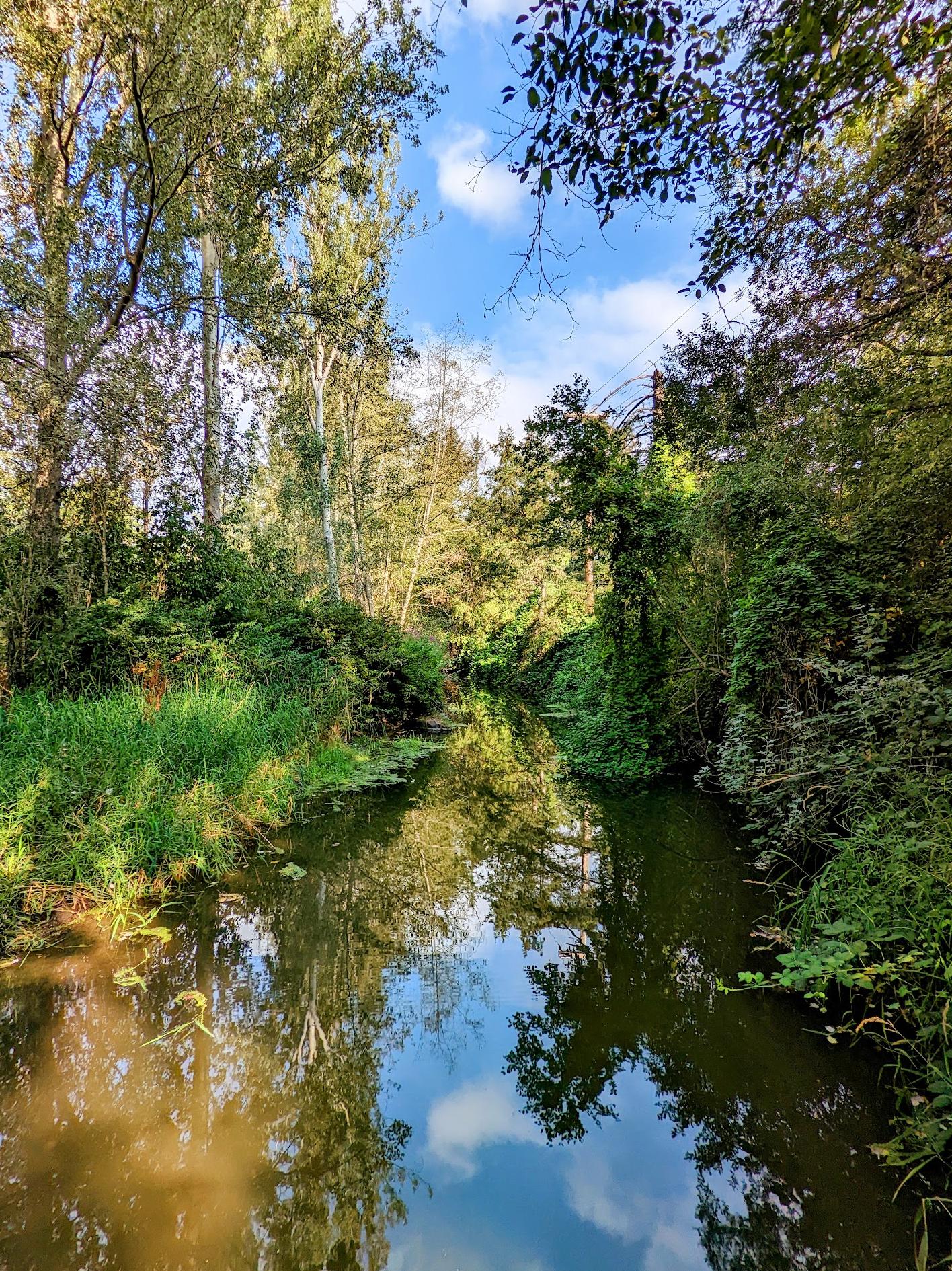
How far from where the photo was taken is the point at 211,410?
370 inches

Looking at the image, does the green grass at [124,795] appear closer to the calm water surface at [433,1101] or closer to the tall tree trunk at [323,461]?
the calm water surface at [433,1101]

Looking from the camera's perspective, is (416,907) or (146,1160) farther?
(416,907)

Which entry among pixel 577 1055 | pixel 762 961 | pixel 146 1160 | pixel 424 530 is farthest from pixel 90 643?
pixel 424 530

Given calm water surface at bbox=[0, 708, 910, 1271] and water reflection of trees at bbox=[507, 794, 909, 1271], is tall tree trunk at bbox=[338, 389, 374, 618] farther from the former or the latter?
water reflection of trees at bbox=[507, 794, 909, 1271]

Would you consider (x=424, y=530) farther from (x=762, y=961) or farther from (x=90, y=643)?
(x=762, y=961)

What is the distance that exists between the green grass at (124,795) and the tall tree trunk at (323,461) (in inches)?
287

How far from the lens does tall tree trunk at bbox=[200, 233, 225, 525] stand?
9422mm

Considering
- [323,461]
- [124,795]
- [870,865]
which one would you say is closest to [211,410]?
[323,461]

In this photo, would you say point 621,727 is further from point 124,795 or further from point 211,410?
point 211,410

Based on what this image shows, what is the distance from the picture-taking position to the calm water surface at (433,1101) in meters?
1.87

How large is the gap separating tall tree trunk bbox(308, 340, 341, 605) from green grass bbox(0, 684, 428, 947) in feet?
23.9

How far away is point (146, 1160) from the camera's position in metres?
2.06

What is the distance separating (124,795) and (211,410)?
7.65 meters

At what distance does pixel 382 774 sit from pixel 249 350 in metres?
8.56
